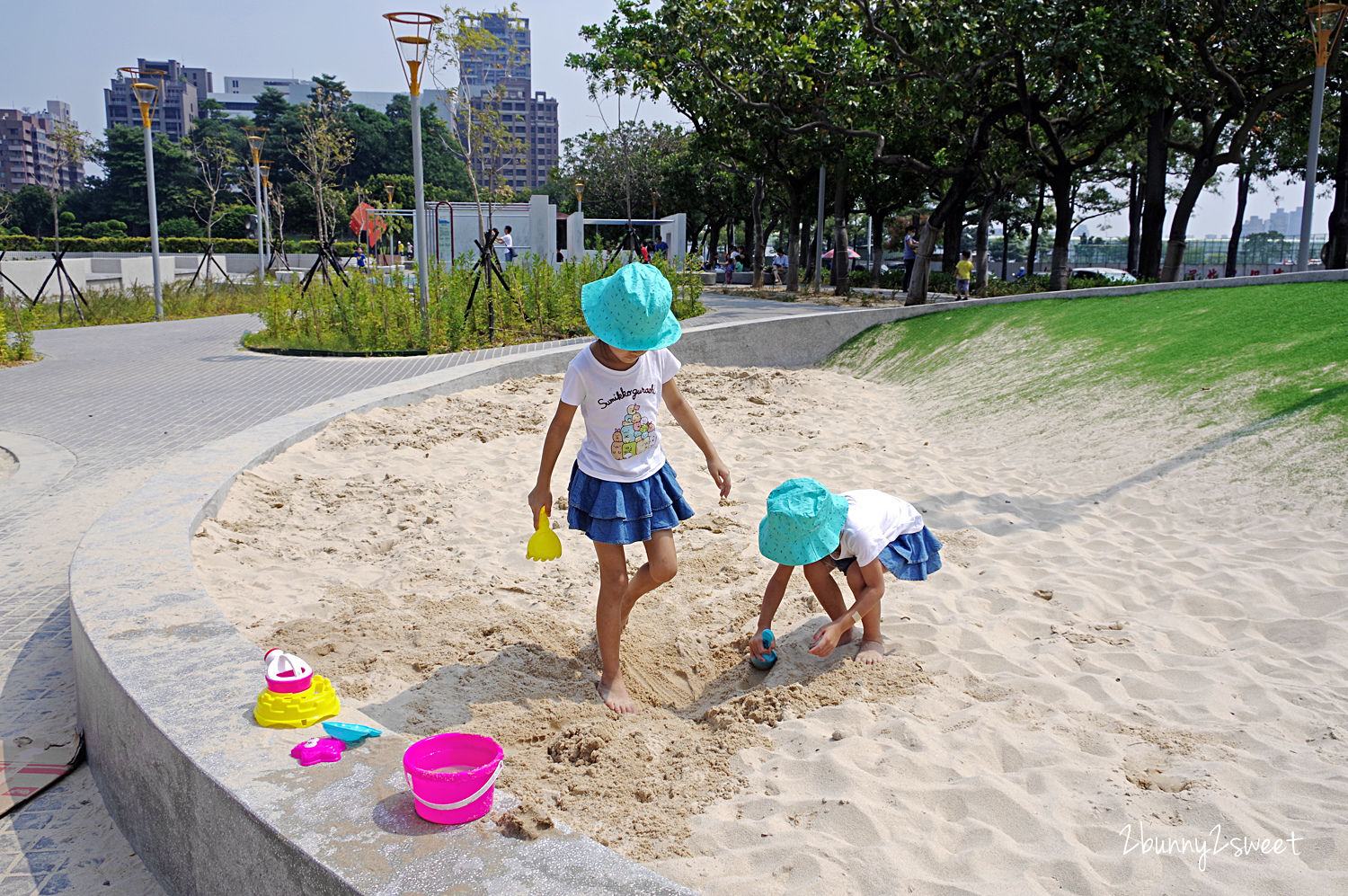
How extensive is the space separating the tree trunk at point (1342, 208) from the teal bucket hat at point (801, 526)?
1967 centimetres

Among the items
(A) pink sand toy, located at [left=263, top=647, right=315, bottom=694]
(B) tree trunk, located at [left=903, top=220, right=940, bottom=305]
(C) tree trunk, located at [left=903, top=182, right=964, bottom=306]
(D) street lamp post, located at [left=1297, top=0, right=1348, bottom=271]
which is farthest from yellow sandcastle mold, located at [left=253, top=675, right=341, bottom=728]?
(C) tree trunk, located at [left=903, top=182, right=964, bottom=306]

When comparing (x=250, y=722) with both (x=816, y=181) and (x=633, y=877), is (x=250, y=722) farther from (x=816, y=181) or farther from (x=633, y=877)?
(x=816, y=181)

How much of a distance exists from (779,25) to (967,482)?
54.2 ft

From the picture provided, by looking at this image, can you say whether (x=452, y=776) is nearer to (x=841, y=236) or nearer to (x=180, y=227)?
(x=841, y=236)

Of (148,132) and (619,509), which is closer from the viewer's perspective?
(619,509)

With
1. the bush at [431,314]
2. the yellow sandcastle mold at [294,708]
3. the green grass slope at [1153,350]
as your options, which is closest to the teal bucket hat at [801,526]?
the yellow sandcastle mold at [294,708]

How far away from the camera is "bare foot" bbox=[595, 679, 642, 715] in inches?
125

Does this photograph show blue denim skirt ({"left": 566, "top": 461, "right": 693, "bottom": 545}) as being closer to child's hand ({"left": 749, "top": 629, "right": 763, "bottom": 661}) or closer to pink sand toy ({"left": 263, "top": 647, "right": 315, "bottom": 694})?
child's hand ({"left": 749, "top": 629, "right": 763, "bottom": 661})

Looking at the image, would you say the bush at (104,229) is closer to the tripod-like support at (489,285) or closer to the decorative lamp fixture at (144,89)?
the decorative lamp fixture at (144,89)

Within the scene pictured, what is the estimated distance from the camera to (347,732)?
7.46 ft

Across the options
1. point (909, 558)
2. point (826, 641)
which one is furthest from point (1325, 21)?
point (826, 641)

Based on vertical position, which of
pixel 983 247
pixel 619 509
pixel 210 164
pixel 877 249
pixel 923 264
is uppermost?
pixel 210 164

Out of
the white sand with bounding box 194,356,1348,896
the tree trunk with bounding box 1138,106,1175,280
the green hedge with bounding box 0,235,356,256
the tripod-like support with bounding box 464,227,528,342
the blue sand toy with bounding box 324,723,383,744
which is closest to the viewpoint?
the blue sand toy with bounding box 324,723,383,744

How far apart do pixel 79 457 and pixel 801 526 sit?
18.9ft
